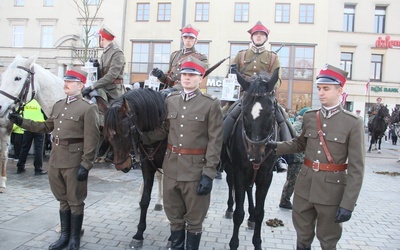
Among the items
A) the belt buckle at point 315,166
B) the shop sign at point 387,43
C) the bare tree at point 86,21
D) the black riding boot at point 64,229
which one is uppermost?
the shop sign at point 387,43

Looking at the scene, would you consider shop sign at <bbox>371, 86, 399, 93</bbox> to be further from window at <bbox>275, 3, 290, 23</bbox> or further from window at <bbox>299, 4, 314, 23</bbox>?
window at <bbox>275, 3, 290, 23</bbox>

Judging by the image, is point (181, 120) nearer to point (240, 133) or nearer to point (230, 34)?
point (240, 133)

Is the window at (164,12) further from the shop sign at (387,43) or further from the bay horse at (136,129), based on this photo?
the bay horse at (136,129)

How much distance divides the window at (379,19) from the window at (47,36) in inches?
1149

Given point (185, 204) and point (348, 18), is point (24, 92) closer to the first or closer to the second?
point (185, 204)

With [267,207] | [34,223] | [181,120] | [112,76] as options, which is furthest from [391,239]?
[34,223]

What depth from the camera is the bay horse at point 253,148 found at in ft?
11.7

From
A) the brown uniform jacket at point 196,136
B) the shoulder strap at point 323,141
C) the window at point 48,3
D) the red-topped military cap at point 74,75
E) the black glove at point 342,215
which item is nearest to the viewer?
the black glove at point 342,215

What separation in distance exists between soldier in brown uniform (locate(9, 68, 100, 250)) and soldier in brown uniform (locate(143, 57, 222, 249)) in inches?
38.6

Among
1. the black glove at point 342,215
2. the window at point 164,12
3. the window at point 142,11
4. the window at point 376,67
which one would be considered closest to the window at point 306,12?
the window at point 376,67

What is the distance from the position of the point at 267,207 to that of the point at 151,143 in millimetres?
3662

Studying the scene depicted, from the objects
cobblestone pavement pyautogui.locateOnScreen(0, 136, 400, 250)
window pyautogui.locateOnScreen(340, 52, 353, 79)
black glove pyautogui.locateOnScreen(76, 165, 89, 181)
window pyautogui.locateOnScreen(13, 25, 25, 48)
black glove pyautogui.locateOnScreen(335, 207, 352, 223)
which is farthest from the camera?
window pyautogui.locateOnScreen(13, 25, 25, 48)

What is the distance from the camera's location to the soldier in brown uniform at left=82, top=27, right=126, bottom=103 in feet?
17.1

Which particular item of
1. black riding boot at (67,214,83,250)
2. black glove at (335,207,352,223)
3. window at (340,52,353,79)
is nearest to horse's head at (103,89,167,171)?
black riding boot at (67,214,83,250)
